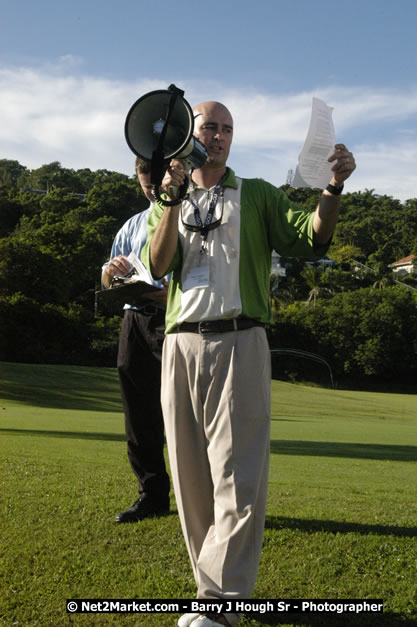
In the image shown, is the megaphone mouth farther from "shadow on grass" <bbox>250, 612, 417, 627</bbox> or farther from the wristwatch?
"shadow on grass" <bbox>250, 612, 417, 627</bbox>

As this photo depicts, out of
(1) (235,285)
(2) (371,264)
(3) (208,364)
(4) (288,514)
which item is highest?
(2) (371,264)

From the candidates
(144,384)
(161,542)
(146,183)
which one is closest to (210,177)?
(146,183)

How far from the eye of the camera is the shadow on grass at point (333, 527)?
4691mm

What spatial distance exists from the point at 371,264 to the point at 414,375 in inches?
1258

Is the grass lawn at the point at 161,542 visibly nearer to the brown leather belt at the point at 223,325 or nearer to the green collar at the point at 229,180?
the brown leather belt at the point at 223,325

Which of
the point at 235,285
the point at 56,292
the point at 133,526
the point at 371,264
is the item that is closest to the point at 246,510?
the point at 235,285

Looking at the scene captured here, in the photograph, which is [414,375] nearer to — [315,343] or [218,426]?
[315,343]

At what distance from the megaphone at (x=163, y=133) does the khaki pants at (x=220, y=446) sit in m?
0.79

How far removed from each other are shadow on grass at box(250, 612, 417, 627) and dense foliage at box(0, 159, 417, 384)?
111 ft

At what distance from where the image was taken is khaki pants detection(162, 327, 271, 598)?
3.13m

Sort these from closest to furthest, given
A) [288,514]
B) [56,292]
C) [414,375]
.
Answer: [288,514], [56,292], [414,375]

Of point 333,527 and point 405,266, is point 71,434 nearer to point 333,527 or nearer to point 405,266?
point 333,527

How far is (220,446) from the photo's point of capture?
3.29m

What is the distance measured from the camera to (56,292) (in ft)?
176
